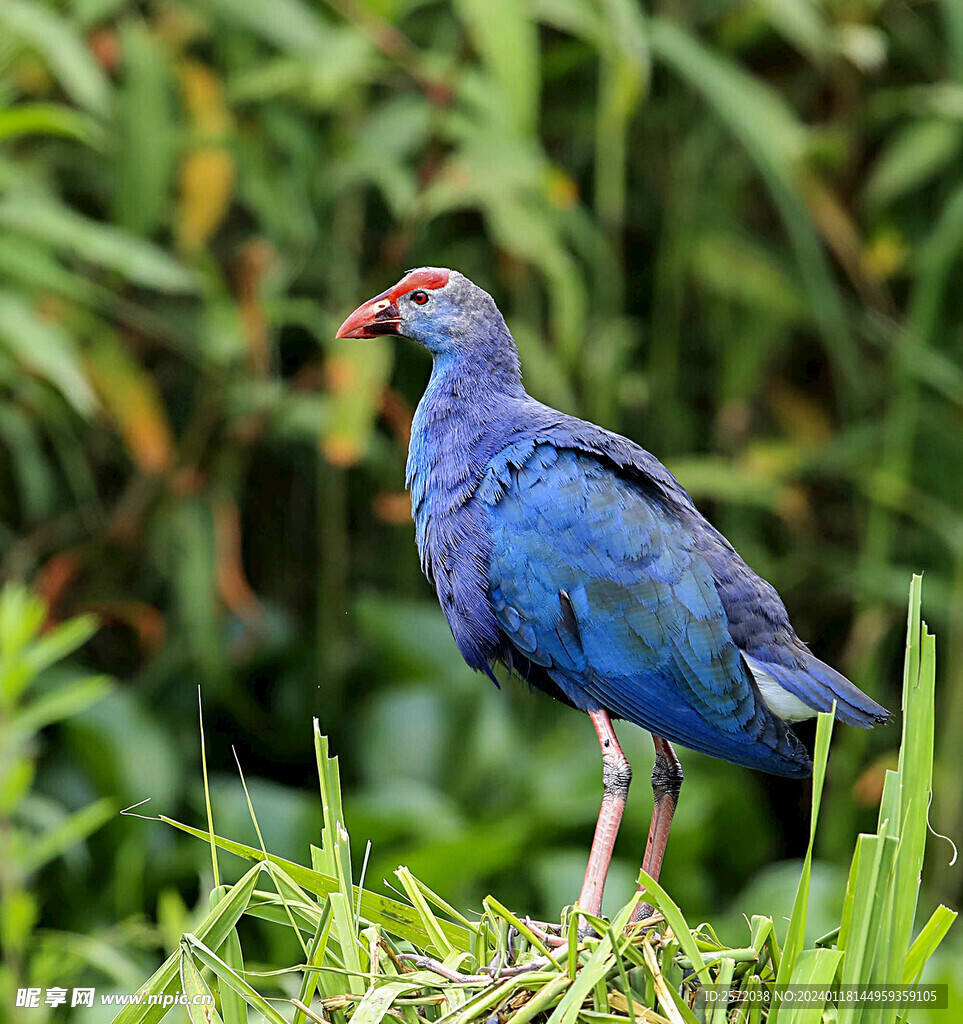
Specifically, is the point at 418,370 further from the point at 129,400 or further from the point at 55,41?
the point at 55,41

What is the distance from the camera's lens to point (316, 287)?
145 inches

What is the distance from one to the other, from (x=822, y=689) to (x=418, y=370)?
2.32m

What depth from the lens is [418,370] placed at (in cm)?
374

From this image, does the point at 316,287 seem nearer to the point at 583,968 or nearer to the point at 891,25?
the point at 891,25

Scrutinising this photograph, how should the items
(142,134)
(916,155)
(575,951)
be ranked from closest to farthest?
1. (575,951)
2. (142,134)
3. (916,155)

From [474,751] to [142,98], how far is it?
6.43 ft

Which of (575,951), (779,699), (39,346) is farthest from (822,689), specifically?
(39,346)

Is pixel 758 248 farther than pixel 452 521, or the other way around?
pixel 758 248

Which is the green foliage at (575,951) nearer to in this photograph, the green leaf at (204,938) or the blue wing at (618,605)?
the green leaf at (204,938)

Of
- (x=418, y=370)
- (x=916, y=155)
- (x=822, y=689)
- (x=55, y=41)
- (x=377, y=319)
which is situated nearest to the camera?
(x=822, y=689)

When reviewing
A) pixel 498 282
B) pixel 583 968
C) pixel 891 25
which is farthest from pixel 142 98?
pixel 583 968

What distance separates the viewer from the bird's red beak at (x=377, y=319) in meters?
1.95

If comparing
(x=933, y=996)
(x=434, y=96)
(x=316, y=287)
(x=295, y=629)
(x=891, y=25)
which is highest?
(x=891, y=25)

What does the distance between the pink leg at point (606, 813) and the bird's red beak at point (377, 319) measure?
681 millimetres
